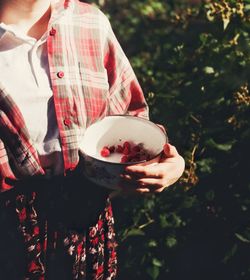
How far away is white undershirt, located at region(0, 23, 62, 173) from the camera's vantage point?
1.35m

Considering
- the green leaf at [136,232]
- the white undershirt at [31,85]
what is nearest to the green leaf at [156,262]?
the green leaf at [136,232]

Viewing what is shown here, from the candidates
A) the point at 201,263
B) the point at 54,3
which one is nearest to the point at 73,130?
the point at 54,3

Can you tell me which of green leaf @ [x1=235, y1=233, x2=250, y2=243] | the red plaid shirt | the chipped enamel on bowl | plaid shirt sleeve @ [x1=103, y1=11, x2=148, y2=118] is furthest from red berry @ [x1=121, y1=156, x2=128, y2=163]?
green leaf @ [x1=235, y1=233, x2=250, y2=243]

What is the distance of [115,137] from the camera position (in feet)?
4.93

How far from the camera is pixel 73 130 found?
138 centimetres

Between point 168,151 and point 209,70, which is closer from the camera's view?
point 168,151

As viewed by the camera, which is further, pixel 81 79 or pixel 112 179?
pixel 81 79

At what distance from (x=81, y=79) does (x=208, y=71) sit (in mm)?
708

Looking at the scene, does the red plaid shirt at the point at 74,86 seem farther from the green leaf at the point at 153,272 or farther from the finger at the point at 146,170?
the green leaf at the point at 153,272

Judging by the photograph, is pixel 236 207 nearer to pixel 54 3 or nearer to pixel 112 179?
pixel 112 179

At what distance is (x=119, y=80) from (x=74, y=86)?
18 centimetres

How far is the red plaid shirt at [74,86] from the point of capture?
134 centimetres

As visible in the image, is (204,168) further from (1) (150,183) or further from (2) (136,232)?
(1) (150,183)

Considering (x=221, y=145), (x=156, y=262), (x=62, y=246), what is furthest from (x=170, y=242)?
(x=62, y=246)
